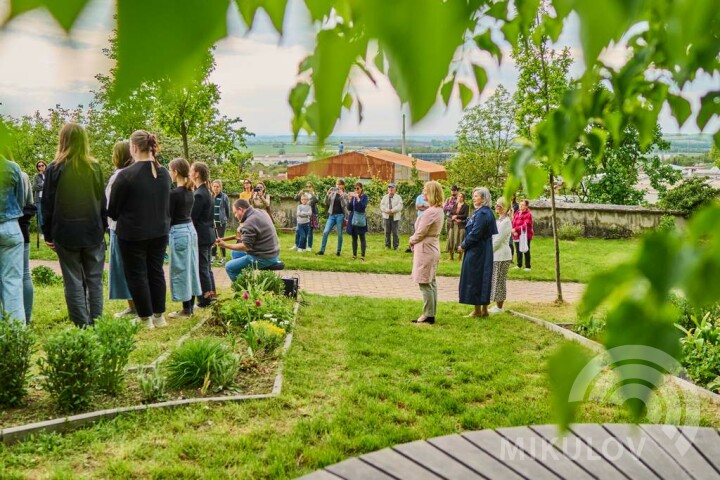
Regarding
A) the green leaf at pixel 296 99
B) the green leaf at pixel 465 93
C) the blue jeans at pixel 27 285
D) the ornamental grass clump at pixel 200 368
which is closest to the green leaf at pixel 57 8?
the green leaf at pixel 296 99

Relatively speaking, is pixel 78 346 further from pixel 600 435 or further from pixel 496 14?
pixel 496 14

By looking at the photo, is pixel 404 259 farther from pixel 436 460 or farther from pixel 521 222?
pixel 436 460

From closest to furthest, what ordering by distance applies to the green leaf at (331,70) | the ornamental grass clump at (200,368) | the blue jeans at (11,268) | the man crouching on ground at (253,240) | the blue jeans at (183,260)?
the green leaf at (331,70)
the ornamental grass clump at (200,368)
the blue jeans at (11,268)
the blue jeans at (183,260)
the man crouching on ground at (253,240)

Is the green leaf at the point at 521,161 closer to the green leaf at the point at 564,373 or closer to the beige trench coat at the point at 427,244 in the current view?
the green leaf at the point at 564,373

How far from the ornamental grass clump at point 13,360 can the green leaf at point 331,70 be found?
4.82m

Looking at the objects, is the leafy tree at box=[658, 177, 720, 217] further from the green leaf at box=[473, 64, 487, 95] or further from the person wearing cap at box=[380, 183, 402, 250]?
the green leaf at box=[473, 64, 487, 95]

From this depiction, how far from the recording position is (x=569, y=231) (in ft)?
72.2

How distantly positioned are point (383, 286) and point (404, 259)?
12.7ft

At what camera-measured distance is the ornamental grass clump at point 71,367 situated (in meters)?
4.56

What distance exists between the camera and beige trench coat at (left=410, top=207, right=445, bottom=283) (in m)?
8.02

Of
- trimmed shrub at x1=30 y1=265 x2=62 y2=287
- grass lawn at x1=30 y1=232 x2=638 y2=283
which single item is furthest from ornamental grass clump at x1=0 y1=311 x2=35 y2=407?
grass lawn at x1=30 y1=232 x2=638 y2=283

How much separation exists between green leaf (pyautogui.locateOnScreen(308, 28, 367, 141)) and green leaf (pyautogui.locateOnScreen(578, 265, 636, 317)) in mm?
381

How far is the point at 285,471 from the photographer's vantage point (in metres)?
3.84

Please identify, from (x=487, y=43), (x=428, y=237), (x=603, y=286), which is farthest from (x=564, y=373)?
(x=428, y=237)
